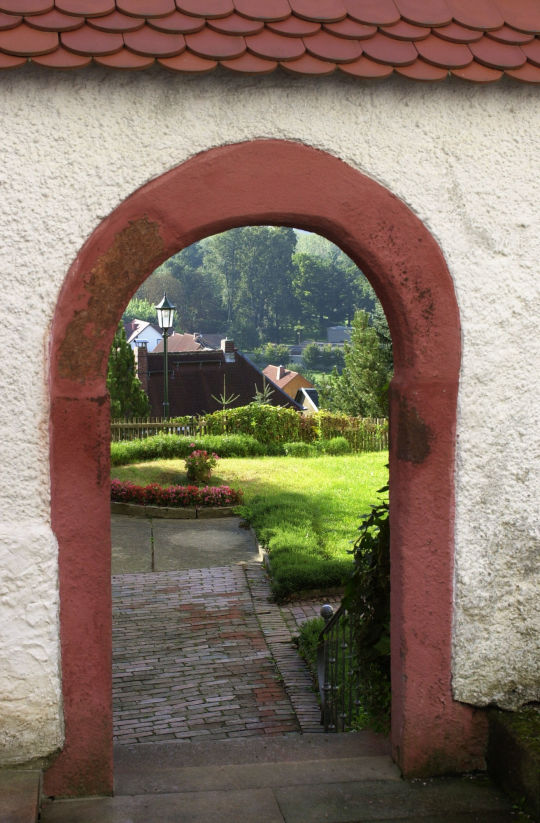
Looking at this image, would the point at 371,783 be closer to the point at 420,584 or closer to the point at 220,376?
the point at 420,584

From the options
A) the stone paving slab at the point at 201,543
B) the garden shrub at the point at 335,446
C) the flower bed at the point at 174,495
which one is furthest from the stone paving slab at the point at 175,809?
the garden shrub at the point at 335,446

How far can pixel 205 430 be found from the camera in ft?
68.2

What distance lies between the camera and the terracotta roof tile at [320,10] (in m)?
3.69

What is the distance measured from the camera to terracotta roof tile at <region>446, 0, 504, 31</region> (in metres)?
3.83

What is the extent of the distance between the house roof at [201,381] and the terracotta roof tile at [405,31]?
29.8 m

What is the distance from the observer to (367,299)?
9812 cm

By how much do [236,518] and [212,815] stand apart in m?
9.63

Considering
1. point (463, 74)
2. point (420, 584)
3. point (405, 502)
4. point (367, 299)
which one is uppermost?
point (367, 299)

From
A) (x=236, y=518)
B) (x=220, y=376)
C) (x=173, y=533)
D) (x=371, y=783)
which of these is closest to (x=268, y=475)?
(x=236, y=518)

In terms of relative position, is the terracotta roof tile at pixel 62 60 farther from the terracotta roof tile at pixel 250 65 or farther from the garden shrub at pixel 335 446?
the garden shrub at pixel 335 446

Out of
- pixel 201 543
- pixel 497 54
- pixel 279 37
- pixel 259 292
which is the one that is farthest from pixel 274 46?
pixel 259 292

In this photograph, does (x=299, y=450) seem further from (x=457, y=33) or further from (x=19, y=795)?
(x=19, y=795)

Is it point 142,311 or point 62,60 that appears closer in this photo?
point 62,60

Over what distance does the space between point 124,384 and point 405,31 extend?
20.3 meters
